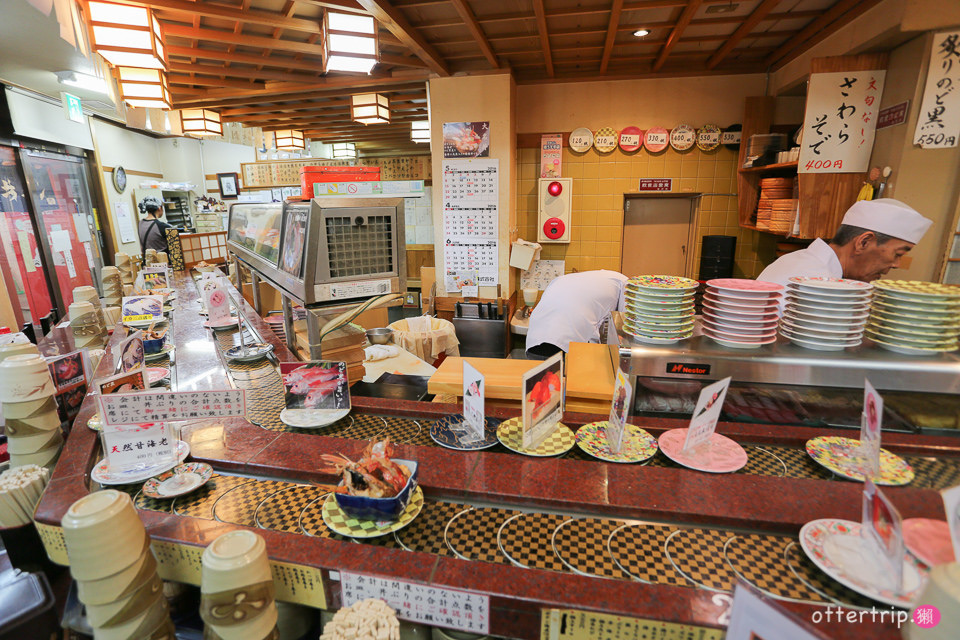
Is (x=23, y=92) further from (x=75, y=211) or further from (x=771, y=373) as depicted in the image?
(x=771, y=373)

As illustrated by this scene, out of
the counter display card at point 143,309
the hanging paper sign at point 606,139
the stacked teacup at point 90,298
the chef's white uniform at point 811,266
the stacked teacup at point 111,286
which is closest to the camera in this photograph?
the chef's white uniform at point 811,266

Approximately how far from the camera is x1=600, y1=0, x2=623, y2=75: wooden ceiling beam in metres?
3.46

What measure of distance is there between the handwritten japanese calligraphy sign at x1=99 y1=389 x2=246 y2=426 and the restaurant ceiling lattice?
295 centimetres

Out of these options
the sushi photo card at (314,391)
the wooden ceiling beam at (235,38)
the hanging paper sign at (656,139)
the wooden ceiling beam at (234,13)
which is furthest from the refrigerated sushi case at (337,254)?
the hanging paper sign at (656,139)

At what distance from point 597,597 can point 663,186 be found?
216 inches

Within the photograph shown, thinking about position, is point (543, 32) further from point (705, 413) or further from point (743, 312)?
point (705, 413)

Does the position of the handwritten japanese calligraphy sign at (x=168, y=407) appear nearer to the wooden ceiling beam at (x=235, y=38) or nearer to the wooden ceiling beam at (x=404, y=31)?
the wooden ceiling beam at (x=404, y=31)

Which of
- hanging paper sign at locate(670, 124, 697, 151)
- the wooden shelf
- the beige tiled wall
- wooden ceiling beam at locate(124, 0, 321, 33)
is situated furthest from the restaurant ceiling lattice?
the wooden shelf

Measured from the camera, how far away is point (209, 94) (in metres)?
6.04

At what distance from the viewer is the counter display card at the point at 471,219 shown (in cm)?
526

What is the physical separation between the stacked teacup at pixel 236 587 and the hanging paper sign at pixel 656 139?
228 inches

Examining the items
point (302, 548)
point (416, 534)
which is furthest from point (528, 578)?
point (302, 548)

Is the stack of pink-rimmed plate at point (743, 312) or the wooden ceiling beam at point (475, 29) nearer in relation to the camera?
the stack of pink-rimmed plate at point (743, 312)

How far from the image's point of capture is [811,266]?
8.46 ft
